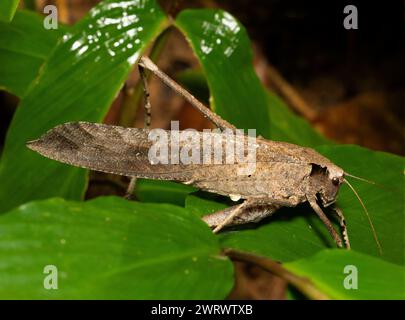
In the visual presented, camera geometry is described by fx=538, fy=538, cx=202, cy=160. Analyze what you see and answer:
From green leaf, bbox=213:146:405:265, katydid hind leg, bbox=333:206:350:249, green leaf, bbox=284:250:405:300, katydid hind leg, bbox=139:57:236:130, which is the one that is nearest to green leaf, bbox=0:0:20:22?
katydid hind leg, bbox=139:57:236:130

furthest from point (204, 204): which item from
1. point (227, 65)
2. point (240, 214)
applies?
point (227, 65)

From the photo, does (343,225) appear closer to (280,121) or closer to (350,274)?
(350,274)

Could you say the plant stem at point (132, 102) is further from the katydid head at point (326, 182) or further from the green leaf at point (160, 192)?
the katydid head at point (326, 182)

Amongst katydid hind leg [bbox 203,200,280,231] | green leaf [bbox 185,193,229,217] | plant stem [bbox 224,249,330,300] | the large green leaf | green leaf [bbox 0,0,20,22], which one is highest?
green leaf [bbox 0,0,20,22]

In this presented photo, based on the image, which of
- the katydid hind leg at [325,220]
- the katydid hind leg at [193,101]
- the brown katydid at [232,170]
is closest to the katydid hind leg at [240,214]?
the brown katydid at [232,170]

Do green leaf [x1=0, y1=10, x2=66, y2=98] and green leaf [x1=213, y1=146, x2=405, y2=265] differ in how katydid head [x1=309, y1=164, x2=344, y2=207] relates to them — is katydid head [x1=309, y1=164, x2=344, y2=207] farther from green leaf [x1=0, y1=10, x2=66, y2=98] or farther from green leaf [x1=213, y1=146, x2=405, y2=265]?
green leaf [x1=0, y1=10, x2=66, y2=98]

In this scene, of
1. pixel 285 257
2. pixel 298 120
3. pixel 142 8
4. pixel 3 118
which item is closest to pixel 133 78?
pixel 3 118
